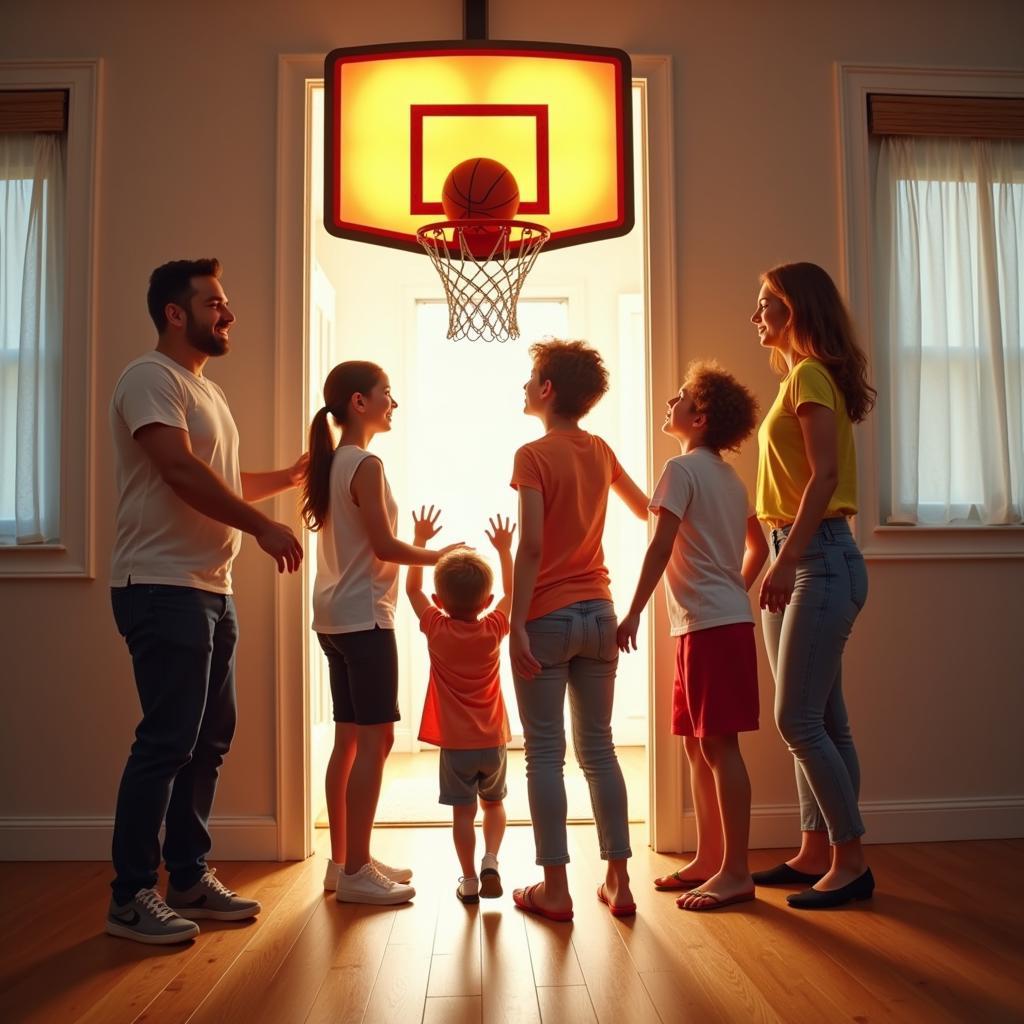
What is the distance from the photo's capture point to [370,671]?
2.74 m

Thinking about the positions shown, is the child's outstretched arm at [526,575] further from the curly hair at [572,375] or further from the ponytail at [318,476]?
the ponytail at [318,476]

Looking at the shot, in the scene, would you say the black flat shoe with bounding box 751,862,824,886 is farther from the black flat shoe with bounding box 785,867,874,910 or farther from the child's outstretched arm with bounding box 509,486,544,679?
the child's outstretched arm with bounding box 509,486,544,679

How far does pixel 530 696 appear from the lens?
8.50 feet

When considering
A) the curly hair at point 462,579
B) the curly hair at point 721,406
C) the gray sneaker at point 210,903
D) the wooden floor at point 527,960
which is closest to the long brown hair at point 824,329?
the curly hair at point 721,406

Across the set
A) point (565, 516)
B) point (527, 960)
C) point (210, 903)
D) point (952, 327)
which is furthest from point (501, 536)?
point (952, 327)

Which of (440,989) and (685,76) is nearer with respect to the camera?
(440,989)

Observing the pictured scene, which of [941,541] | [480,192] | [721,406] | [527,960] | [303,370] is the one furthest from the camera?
[941,541]

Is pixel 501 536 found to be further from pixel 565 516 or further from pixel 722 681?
pixel 722 681

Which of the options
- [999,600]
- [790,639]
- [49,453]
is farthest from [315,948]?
[999,600]

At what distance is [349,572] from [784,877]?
1490 mm

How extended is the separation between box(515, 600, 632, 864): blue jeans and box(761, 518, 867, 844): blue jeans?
1.59ft

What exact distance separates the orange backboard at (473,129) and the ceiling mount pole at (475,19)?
0.28 m

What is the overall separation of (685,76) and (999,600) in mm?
2070

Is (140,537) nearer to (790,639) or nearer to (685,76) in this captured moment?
(790,639)
